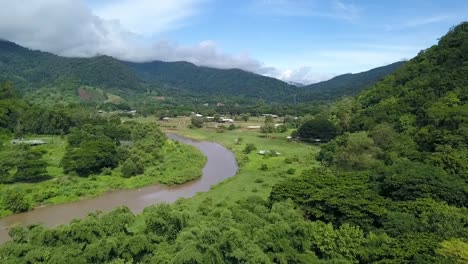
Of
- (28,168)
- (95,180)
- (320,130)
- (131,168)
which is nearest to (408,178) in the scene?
(131,168)

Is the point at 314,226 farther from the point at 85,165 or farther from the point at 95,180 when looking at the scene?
the point at 85,165

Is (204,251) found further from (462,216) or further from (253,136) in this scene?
(253,136)

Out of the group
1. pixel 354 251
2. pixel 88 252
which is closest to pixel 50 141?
pixel 88 252

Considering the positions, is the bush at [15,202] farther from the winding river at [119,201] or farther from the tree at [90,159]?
the tree at [90,159]

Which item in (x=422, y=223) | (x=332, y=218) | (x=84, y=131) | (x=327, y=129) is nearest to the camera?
(x=422, y=223)

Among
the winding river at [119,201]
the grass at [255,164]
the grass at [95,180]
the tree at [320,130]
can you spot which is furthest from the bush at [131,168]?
the tree at [320,130]
